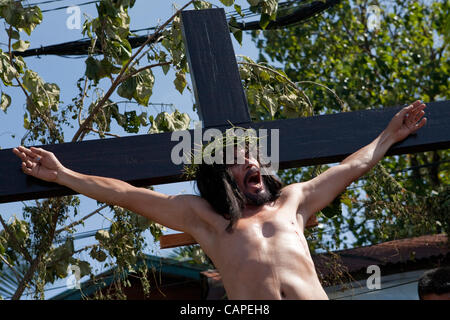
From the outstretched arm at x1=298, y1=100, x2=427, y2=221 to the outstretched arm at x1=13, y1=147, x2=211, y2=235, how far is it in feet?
1.54

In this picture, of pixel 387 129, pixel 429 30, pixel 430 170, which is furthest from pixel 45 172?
pixel 429 30

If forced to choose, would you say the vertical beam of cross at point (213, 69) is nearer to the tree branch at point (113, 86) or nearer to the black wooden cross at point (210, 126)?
the black wooden cross at point (210, 126)

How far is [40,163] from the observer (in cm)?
280

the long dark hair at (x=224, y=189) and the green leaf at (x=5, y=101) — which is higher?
the green leaf at (x=5, y=101)

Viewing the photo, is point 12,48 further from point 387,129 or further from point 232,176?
point 387,129

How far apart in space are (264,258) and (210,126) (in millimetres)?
714

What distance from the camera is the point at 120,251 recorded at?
15.6ft

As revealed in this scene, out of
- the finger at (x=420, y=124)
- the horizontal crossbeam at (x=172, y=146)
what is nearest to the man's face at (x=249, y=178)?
the horizontal crossbeam at (x=172, y=146)

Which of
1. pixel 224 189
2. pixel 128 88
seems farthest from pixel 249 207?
pixel 128 88

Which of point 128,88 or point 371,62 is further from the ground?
point 371,62

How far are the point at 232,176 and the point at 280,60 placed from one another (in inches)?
338

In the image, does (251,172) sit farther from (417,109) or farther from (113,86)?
(113,86)

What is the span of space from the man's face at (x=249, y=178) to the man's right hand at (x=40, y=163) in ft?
2.43

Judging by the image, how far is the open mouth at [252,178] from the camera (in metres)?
2.79
